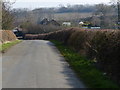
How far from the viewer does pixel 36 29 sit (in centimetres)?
9906

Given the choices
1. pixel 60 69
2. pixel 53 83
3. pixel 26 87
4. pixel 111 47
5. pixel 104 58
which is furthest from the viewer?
pixel 60 69

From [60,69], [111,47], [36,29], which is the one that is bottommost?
[36,29]

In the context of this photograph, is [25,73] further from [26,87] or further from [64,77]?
[26,87]

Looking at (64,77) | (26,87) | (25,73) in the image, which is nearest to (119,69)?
(64,77)

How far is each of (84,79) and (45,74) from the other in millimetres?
2278

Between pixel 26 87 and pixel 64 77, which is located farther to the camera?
pixel 64 77

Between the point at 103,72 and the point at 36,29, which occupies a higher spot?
the point at 103,72

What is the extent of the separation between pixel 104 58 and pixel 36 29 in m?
84.1

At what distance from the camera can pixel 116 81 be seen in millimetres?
12094

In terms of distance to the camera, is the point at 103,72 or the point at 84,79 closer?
the point at 84,79

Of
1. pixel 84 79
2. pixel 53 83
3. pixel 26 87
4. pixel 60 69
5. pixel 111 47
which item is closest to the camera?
pixel 26 87

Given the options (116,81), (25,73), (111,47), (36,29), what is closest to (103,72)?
(111,47)

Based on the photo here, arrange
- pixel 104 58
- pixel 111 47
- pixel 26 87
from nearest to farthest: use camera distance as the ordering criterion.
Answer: pixel 26 87
pixel 111 47
pixel 104 58

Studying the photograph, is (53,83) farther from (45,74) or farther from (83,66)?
(83,66)
